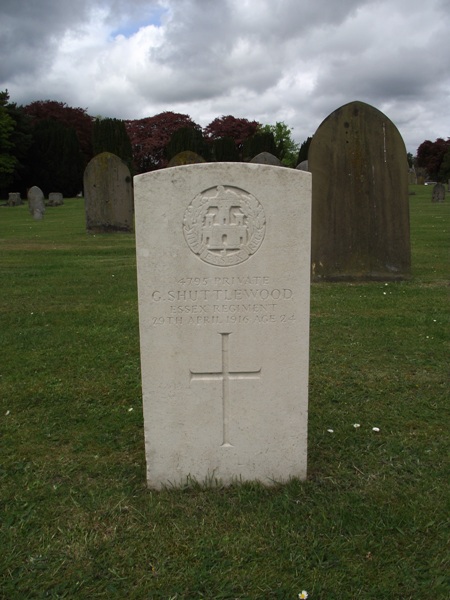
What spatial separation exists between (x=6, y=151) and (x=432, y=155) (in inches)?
1929

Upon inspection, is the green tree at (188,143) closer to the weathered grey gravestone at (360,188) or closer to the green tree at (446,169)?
the green tree at (446,169)

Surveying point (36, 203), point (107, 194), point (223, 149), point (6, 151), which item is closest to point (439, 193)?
point (107, 194)

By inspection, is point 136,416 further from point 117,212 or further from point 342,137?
point 117,212


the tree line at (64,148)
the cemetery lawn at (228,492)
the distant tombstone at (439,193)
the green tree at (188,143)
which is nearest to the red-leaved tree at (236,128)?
the tree line at (64,148)

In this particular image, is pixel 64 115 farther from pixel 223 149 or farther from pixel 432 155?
pixel 432 155

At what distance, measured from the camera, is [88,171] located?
49.6ft

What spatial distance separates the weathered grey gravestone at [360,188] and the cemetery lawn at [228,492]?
6.95 ft

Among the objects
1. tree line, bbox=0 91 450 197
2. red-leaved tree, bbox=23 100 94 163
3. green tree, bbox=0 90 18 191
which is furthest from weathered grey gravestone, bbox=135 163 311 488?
red-leaved tree, bbox=23 100 94 163

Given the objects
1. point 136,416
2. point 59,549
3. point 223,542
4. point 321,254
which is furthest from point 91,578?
point 321,254

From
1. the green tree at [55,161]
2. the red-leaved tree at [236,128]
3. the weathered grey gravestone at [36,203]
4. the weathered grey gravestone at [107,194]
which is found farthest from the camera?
the red-leaved tree at [236,128]

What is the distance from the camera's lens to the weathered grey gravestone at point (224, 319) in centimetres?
290

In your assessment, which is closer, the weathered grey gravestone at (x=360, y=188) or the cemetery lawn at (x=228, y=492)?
the cemetery lawn at (x=228, y=492)

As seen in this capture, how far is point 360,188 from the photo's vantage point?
7.89 meters

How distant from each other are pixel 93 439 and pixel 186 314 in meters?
1.37
